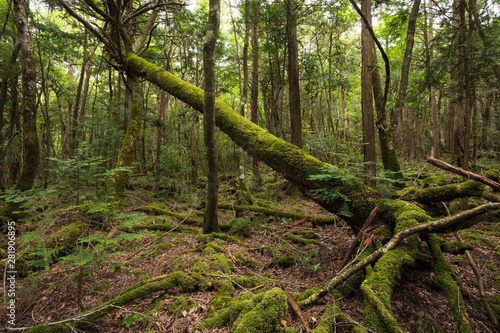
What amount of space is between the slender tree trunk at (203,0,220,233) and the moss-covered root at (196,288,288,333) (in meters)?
2.69

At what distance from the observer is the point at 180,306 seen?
284 centimetres

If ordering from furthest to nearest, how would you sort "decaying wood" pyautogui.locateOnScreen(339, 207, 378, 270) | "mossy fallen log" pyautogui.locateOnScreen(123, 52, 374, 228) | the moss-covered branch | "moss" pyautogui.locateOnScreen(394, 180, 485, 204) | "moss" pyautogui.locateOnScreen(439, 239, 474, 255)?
1. "mossy fallen log" pyautogui.locateOnScreen(123, 52, 374, 228)
2. "decaying wood" pyautogui.locateOnScreen(339, 207, 378, 270)
3. "moss" pyautogui.locateOnScreen(394, 180, 485, 204)
4. the moss-covered branch
5. "moss" pyautogui.locateOnScreen(439, 239, 474, 255)

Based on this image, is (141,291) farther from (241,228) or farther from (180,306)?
(241,228)

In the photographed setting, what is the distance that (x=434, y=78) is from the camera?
6.69 metres

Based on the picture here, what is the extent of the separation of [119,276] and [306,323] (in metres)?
3.45

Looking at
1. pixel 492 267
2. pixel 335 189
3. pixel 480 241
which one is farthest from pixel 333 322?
pixel 480 241

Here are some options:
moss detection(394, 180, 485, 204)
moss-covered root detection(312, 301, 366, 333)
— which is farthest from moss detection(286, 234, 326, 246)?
moss-covered root detection(312, 301, 366, 333)

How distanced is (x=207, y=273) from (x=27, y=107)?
5.96m

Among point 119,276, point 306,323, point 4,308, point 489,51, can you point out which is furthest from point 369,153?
point 4,308

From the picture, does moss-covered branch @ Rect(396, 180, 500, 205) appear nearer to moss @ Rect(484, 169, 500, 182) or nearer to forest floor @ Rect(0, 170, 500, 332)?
moss @ Rect(484, 169, 500, 182)

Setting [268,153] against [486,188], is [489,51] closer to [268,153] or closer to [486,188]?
[486,188]

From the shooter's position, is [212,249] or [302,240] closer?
[212,249]

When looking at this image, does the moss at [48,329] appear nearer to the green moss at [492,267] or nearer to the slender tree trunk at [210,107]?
the slender tree trunk at [210,107]

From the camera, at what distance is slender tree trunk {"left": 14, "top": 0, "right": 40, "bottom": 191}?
16.6 ft
